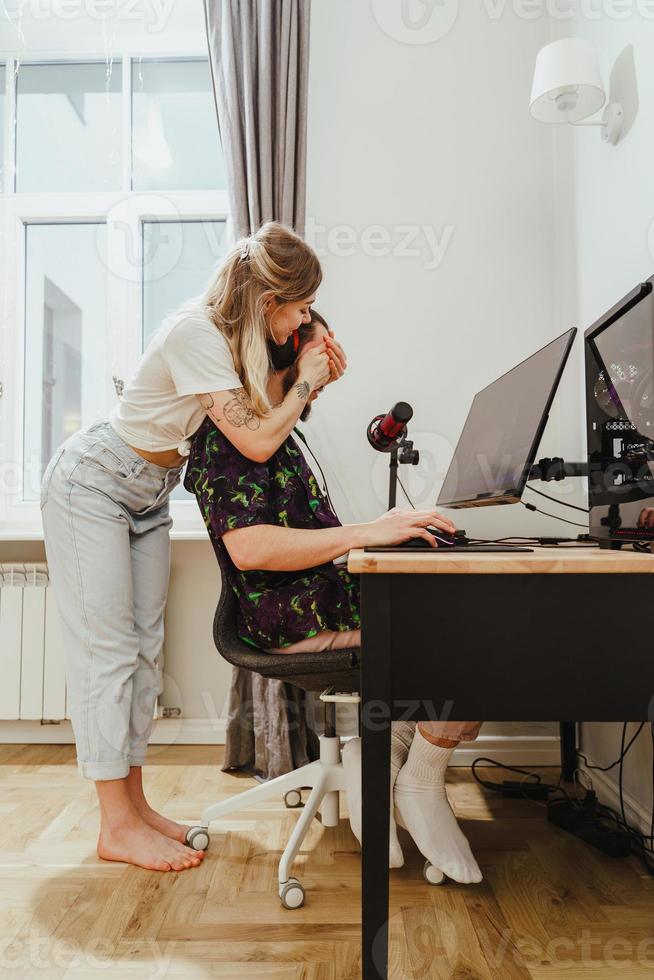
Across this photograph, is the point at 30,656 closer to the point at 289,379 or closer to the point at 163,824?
the point at 163,824

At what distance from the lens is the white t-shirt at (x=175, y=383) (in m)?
1.31

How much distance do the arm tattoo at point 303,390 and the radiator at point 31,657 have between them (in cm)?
119

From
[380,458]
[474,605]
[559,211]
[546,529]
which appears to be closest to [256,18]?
[559,211]

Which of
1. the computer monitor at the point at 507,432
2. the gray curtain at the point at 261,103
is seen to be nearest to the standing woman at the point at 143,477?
the computer monitor at the point at 507,432

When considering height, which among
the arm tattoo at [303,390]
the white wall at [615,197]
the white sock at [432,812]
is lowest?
the white sock at [432,812]

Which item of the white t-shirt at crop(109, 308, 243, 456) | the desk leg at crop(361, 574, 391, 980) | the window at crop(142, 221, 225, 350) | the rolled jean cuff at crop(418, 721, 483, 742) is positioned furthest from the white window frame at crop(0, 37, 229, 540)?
the desk leg at crop(361, 574, 391, 980)

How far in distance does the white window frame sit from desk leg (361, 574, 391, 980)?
159 centimetres

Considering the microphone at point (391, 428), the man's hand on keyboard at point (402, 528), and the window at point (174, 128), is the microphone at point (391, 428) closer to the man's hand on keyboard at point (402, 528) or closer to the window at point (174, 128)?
the man's hand on keyboard at point (402, 528)

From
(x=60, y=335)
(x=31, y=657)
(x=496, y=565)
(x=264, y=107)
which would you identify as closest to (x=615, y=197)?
(x=264, y=107)

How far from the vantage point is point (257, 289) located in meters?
1.35

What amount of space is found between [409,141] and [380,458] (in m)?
1.01

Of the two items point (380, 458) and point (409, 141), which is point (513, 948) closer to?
point (380, 458)

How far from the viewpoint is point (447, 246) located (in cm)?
221

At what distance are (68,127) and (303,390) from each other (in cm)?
Answer: 176
